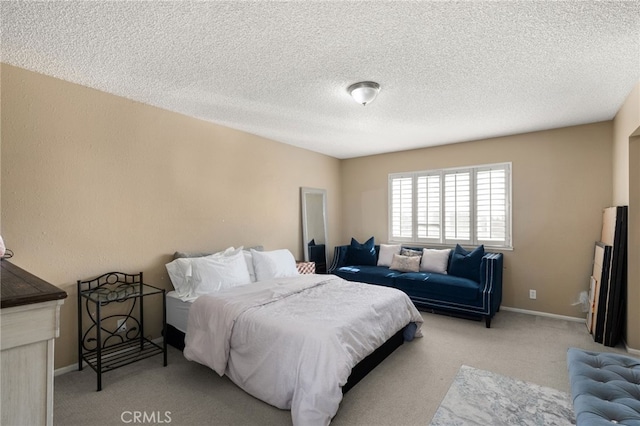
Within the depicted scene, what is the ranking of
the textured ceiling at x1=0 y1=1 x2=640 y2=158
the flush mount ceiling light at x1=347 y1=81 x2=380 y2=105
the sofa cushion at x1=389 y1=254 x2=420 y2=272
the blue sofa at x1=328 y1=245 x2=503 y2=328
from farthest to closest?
the sofa cushion at x1=389 y1=254 x2=420 y2=272
the blue sofa at x1=328 y1=245 x2=503 y2=328
the flush mount ceiling light at x1=347 y1=81 x2=380 y2=105
the textured ceiling at x1=0 y1=1 x2=640 y2=158

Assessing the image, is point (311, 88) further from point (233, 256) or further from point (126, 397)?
point (126, 397)

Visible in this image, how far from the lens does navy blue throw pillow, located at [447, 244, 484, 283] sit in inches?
167

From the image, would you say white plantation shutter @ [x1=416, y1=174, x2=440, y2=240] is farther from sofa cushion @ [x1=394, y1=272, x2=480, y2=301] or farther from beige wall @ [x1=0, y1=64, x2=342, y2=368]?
beige wall @ [x1=0, y1=64, x2=342, y2=368]

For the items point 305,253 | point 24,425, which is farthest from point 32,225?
point 305,253

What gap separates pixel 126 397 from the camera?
2344 millimetres

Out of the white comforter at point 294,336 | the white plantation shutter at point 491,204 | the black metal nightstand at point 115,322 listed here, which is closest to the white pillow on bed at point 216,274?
the white comforter at point 294,336

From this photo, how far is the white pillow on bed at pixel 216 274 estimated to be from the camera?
10.2 ft

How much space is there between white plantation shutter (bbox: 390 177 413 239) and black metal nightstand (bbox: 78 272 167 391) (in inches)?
152

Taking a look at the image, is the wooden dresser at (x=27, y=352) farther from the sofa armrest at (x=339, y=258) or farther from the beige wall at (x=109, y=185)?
the sofa armrest at (x=339, y=258)

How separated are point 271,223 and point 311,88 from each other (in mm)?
2295

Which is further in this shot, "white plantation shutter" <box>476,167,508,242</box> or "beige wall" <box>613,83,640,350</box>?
"white plantation shutter" <box>476,167,508,242</box>

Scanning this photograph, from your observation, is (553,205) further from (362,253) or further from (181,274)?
(181,274)

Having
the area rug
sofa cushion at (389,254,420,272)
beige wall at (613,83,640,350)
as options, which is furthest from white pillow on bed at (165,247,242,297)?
beige wall at (613,83,640,350)

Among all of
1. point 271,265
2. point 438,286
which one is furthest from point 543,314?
point 271,265
